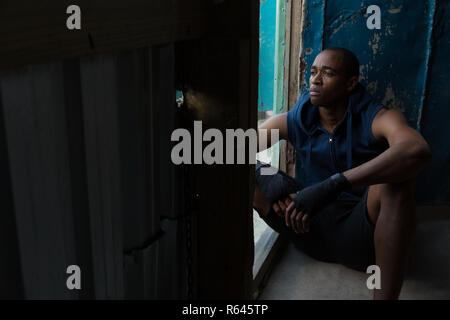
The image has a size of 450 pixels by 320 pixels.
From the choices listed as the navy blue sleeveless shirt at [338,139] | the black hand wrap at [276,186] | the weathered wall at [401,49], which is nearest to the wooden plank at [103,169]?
the black hand wrap at [276,186]

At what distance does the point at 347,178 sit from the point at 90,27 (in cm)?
179

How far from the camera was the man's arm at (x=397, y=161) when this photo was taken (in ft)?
6.80

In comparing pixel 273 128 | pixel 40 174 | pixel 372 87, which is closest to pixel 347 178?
pixel 273 128

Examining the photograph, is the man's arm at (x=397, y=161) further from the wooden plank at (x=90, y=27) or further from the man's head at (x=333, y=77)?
the wooden plank at (x=90, y=27)

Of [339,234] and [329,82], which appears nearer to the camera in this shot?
[339,234]

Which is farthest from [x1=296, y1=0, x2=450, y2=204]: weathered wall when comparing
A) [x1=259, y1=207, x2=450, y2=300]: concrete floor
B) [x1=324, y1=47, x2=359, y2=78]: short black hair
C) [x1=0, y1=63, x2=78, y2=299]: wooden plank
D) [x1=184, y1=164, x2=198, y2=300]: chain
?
[x1=0, y1=63, x2=78, y2=299]: wooden plank

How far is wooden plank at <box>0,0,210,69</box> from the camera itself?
1.83ft

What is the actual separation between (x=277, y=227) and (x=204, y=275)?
151 centimetres

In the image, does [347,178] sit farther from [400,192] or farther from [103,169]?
[103,169]

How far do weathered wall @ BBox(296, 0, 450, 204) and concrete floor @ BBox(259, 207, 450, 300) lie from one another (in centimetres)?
69

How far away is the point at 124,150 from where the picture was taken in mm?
922

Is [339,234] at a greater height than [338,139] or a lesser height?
lesser

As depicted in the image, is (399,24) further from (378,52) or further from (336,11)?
(336,11)

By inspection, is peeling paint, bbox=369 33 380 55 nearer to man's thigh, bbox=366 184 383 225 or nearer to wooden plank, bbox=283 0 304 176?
wooden plank, bbox=283 0 304 176
